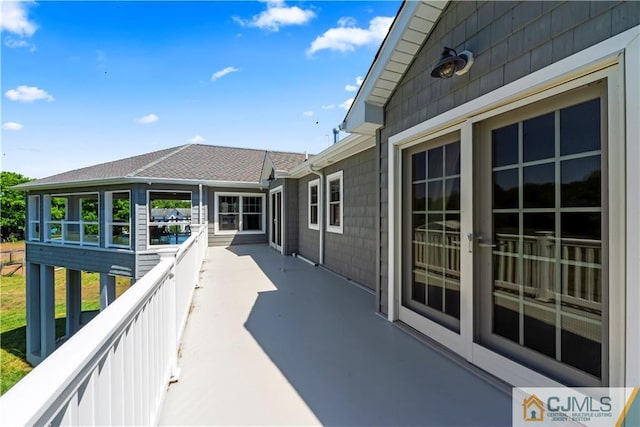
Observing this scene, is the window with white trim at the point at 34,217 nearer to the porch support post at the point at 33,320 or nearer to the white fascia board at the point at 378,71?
the porch support post at the point at 33,320

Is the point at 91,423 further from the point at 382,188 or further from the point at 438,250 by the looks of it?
the point at 382,188

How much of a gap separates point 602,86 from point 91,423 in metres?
2.91

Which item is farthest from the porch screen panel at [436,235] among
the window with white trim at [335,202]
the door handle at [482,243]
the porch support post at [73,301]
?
the porch support post at [73,301]

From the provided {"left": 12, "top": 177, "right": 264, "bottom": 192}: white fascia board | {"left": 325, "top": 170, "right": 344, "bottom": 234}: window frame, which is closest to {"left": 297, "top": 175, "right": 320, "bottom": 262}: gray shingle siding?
{"left": 325, "top": 170, "right": 344, "bottom": 234}: window frame

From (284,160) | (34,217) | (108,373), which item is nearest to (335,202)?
(284,160)

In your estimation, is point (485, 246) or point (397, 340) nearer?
point (485, 246)

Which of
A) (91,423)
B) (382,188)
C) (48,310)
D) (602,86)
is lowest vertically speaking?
(48,310)

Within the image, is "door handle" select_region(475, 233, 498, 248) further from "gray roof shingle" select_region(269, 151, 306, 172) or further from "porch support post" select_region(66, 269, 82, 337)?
"porch support post" select_region(66, 269, 82, 337)

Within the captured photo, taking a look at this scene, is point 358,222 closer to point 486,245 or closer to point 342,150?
point 342,150

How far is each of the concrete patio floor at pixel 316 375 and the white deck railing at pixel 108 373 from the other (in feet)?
1.46

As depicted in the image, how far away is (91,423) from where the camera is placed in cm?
98

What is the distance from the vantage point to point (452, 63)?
2549 millimetres

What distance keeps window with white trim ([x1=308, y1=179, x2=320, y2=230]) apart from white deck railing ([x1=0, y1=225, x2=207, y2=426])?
5688 mm

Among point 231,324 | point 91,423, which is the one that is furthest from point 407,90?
point 91,423
